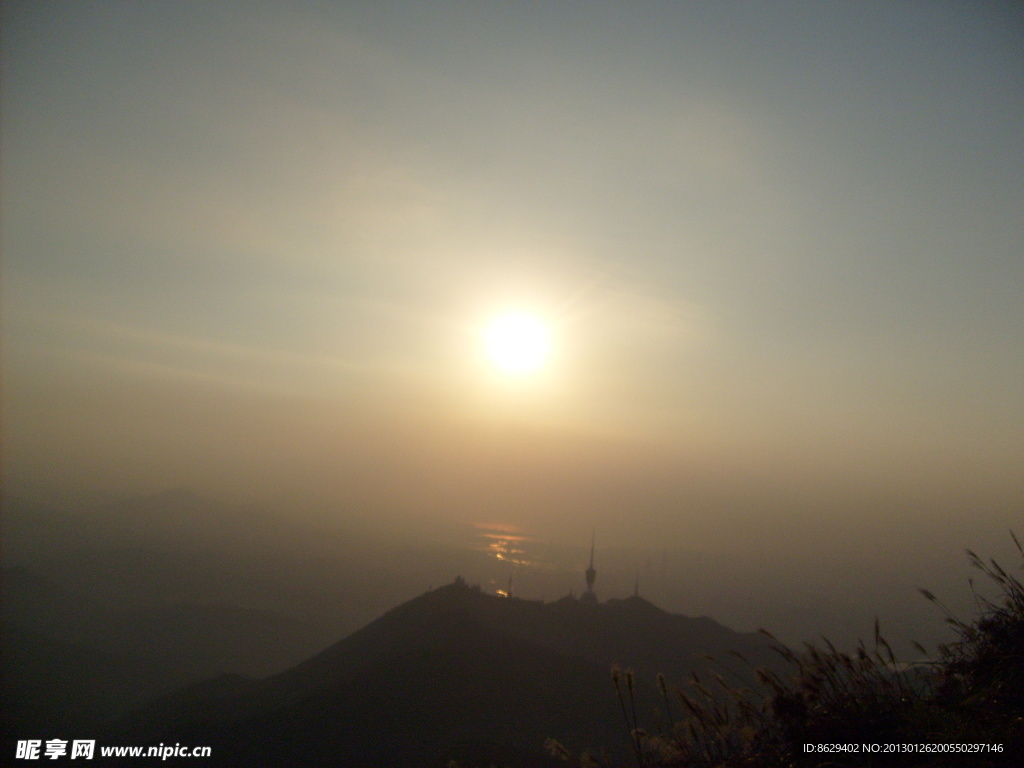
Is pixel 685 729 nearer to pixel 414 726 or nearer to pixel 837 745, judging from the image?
pixel 837 745

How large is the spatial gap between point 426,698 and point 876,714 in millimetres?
94022

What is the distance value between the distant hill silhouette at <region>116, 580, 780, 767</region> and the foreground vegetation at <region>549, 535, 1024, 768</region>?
44.4 metres

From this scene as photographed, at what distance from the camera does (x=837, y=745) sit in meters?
6.22

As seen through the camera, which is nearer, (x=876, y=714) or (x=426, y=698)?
(x=876, y=714)

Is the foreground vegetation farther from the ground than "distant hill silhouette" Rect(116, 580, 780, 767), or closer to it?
farther from the ground

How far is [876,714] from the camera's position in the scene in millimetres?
6578

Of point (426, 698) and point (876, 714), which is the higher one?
point (876, 714)

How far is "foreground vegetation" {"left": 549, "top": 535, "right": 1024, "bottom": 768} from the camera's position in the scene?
229 inches

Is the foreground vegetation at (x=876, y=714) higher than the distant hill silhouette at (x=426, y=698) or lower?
higher

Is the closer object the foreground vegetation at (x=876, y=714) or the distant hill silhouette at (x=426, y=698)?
the foreground vegetation at (x=876, y=714)

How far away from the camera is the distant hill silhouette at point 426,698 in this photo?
248 ft

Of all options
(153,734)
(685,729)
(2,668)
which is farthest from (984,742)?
(2,668)

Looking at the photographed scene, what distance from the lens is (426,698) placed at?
88.7 meters

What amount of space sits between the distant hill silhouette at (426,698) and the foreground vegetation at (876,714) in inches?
1749
